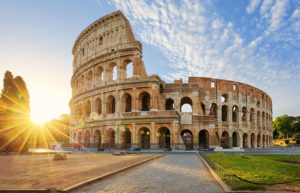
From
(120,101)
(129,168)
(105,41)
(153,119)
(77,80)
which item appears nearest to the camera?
(129,168)

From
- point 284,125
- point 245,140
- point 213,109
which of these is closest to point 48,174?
point 213,109

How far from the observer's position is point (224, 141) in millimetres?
38688

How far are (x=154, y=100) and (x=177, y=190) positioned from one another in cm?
2430

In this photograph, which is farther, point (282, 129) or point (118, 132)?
point (282, 129)

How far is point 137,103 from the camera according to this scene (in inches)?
1233

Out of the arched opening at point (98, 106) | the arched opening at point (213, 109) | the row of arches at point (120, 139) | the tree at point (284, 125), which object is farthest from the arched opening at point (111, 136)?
the tree at point (284, 125)

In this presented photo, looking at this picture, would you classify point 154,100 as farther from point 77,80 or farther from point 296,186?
point 296,186

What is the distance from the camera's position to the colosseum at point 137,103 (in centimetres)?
3045

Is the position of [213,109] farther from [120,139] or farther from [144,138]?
[120,139]

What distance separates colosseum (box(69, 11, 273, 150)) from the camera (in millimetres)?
→ 30453

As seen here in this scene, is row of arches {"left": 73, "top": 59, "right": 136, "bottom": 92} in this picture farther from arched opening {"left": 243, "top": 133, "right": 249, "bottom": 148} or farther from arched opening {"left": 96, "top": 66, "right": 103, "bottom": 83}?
arched opening {"left": 243, "top": 133, "right": 249, "bottom": 148}

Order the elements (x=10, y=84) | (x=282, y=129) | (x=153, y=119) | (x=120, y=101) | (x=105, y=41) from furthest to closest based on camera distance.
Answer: (x=282, y=129), (x=105, y=41), (x=120, y=101), (x=153, y=119), (x=10, y=84)

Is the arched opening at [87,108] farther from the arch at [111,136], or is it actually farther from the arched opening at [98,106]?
the arch at [111,136]

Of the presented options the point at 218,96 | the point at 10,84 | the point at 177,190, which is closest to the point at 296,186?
the point at 177,190
